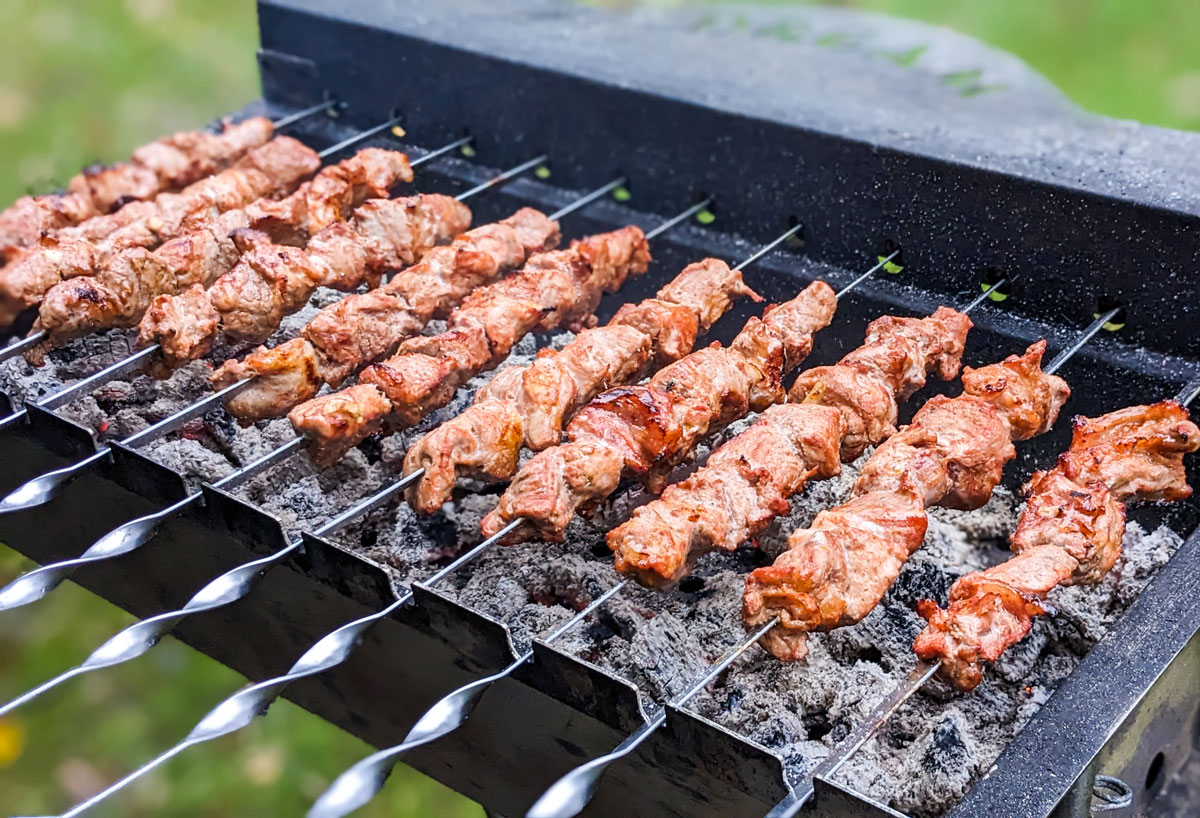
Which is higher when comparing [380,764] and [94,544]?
[380,764]

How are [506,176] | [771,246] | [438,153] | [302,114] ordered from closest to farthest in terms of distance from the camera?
[771,246], [506,176], [438,153], [302,114]

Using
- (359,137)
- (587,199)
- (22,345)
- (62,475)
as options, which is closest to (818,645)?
(62,475)

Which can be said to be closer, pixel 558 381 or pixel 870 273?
pixel 558 381

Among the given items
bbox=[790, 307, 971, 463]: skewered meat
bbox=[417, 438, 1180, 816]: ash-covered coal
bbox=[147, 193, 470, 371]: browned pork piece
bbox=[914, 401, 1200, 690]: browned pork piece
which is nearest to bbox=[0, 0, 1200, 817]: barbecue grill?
bbox=[417, 438, 1180, 816]: ash-covered coal

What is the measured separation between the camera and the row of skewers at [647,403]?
7.57 feet

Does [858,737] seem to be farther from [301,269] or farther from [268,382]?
[301,269]

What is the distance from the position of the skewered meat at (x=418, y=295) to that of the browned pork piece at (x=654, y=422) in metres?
0.73

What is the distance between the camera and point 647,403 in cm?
265

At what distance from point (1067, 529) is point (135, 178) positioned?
3377 millimetres

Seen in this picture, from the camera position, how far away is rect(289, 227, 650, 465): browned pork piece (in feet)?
9.18

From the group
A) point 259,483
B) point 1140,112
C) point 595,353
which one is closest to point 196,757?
point 259,483

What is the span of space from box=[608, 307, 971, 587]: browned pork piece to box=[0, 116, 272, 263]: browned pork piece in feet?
8.09

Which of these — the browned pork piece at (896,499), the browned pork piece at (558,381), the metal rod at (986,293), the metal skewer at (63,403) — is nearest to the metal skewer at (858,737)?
the browned pork piece at (896,499)

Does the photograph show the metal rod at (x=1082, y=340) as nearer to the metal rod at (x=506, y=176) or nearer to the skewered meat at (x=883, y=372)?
the skewered meat at (x=883, y=372)
